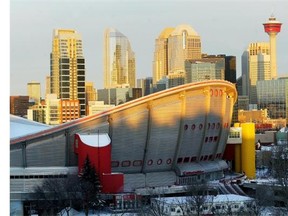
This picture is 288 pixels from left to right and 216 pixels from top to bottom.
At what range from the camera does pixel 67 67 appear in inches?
1325

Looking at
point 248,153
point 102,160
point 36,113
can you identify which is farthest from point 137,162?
point 36,113

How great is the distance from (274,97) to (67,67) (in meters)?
15.2

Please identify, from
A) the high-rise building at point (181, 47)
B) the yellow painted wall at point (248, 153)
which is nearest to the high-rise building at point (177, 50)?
the high-rise building at point (181, 47)

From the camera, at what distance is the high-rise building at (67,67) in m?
32.3

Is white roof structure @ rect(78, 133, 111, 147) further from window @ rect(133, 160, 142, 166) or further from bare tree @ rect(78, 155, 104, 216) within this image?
window @ rect(133, 160, 142, 166)

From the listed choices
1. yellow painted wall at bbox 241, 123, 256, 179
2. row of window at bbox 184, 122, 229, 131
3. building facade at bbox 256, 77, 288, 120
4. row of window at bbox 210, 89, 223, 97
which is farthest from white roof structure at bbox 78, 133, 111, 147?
building facade at bbox 256, 77, 288, 120

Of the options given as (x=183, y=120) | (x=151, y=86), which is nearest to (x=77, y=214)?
(x=183, y=120)

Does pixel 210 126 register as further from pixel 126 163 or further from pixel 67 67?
pixel 67 67

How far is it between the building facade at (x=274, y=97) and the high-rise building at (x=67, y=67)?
1348 cm

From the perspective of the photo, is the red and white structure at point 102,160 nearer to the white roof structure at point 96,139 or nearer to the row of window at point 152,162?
the white roof structure at point 96,139

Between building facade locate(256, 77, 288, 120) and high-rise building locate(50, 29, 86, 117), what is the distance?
44.2 ft

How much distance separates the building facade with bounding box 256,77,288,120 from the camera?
129 feet
